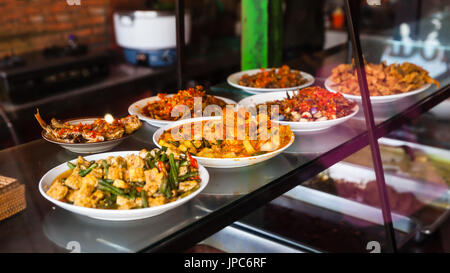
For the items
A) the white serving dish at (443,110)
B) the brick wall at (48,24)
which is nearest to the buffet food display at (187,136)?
the brick wall at (48,24)

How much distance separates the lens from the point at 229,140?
53.1 inches

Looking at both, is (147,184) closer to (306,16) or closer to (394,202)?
(394,202)

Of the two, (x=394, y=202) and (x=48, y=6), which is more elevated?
(x=48, y=6)

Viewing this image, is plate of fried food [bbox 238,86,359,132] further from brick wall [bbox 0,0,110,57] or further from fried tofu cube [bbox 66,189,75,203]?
brick wall [bbox 0,0,110,57]

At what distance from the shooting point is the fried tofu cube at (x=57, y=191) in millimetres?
1055

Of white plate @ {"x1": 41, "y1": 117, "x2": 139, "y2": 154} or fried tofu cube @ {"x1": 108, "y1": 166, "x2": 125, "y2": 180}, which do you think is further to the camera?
white plate @ {"x1": 41, "y1": 117, "x2": 139, "y2": 154}

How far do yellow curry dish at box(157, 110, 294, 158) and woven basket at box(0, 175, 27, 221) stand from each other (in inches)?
16.3

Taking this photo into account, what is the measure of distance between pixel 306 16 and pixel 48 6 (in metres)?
2.78

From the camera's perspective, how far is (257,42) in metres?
3.35

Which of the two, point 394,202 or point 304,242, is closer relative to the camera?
point 304,242

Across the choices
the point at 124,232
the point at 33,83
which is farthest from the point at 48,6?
the point at 124,232

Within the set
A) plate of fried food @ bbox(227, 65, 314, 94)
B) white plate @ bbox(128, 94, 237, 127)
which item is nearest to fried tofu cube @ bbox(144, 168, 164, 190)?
white plate @ bbox(128, 94, 237, 127)

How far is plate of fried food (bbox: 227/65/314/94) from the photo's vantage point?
6.78 feet

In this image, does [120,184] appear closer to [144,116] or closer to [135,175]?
[135,175]
